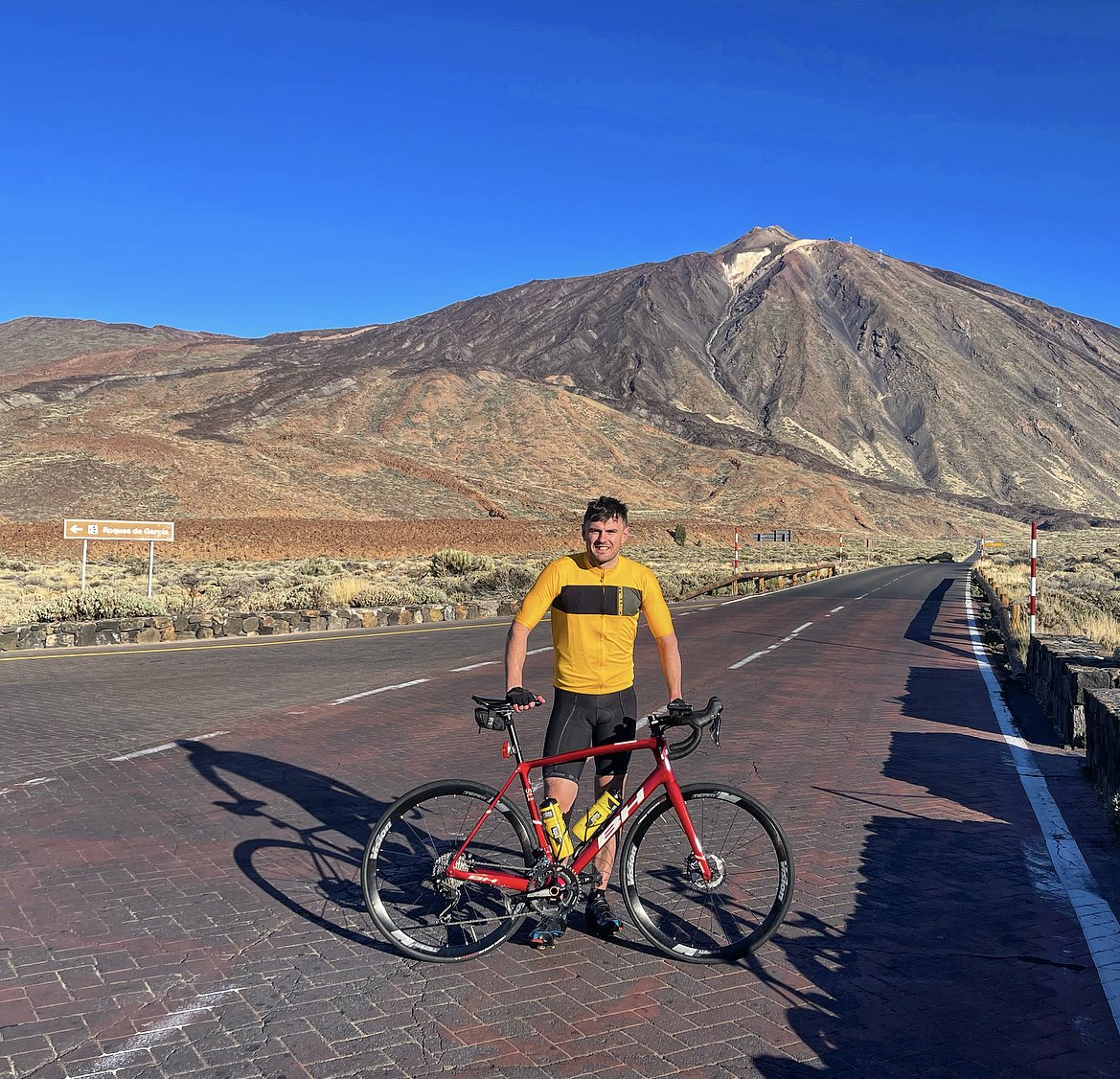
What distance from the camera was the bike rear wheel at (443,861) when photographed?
474 cm

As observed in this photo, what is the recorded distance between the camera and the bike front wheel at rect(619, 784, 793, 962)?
15.8 feet

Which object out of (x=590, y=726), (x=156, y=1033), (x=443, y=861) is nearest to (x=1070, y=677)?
(x=590, y=726)

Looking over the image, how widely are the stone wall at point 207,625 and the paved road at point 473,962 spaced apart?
8712 millimetres

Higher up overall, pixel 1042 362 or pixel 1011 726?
pixel 1042 362

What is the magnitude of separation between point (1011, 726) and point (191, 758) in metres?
8.04

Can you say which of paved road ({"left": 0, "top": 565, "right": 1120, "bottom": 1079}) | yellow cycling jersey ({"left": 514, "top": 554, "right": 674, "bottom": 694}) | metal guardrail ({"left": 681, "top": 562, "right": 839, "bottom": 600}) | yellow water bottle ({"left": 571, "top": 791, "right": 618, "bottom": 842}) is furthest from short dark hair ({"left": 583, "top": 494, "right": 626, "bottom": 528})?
metal guardrail ({"left": 681, "top": 562, "right": 839, "bottom": 600})

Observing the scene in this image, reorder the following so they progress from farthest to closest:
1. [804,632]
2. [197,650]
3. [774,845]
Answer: [804,632]
[197,650]
[774,845]

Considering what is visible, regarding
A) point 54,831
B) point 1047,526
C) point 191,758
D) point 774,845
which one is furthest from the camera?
point 1047,526

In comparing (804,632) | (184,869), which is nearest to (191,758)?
(184,869)

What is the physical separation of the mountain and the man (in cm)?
6872

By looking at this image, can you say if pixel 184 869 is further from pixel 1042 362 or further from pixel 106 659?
pixel 1042 362

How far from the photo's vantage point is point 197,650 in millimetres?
18375

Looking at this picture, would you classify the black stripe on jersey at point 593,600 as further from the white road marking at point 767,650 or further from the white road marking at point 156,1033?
the white road marking at point 767,650

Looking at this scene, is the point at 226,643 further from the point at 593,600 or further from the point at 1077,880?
the point at 1077,880
